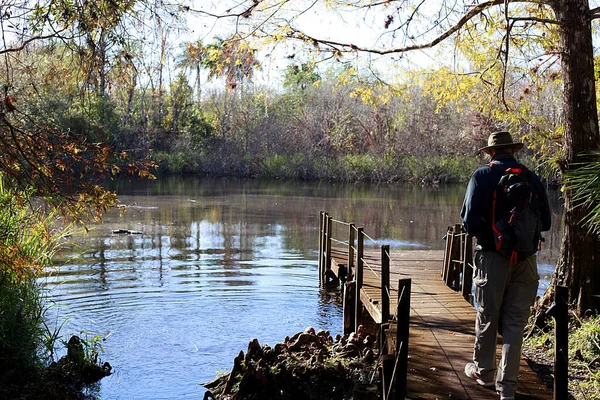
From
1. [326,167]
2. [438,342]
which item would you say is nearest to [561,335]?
[438,342]

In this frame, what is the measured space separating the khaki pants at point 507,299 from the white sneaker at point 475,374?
0.30 metres

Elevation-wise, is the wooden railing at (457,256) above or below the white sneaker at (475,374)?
above

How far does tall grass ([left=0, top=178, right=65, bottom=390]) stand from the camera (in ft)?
24.6

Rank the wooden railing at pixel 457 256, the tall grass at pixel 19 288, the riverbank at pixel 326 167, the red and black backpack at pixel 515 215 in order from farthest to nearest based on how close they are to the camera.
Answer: the riverbank at pixel 326 167 → the wooden railing at pixel 457 256 → the tall grass at pixel 19 288 → the red and black backpack at pixel 515 215

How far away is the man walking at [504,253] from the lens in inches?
205

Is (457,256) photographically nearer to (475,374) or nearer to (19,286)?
(475,374)

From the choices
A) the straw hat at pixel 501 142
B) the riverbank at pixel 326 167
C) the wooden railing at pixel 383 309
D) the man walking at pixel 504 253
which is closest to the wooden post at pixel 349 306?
the wooden railing at pixel 383 309

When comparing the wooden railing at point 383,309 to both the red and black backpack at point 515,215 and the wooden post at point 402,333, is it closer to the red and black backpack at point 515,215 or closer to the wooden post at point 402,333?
the wooden post at point 402,333

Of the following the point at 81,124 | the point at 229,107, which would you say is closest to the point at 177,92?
the point at 229,107

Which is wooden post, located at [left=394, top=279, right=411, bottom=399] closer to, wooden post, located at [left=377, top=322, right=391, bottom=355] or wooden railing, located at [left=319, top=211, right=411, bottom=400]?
wooden railing, located at [left=319, top=211, right=411, bottom=400]

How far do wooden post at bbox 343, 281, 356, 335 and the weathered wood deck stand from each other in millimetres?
260

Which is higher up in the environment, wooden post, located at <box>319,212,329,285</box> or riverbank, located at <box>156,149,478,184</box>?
riverbank, located at <box>156,149,478,184</box>

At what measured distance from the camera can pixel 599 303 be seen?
7984 millimetres

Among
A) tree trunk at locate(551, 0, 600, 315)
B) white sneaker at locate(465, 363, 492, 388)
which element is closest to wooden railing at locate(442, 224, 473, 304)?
tree trunk at locate(551, 0, 600, 315)
